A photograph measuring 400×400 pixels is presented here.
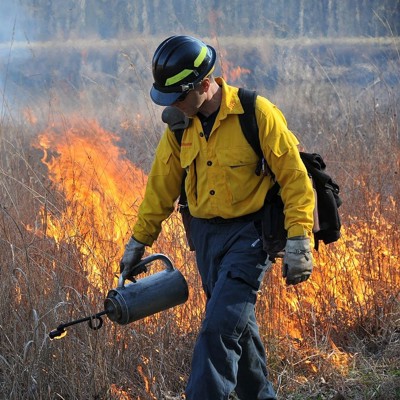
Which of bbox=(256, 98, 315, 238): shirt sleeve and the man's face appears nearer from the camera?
bbox=(256, 98, 315, 238): shirt sleeve

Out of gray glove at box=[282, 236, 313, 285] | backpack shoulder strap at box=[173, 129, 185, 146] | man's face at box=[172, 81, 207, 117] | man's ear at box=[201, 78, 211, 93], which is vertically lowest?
gray glove at box=[282, 236, 313, 285]

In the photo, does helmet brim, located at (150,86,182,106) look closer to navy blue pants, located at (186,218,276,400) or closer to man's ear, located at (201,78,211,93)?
man's ear, located at (201,78,211,93)

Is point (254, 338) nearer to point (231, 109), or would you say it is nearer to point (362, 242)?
point (231, 109)

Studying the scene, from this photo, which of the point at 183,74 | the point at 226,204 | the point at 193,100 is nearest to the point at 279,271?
the point at 226,204

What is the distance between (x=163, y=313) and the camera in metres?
5.03

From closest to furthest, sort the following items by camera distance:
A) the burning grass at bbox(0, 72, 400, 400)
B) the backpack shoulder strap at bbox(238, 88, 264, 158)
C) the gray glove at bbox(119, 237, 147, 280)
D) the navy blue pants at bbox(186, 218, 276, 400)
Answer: the navy blue pants at bbox(186, 218, 276, 400)
the backpack shoulder strap at bbox(238, 88, 264, 158)
the gray glove at bbox(119, 237, 147, 280)
the burning grass at bbox(0, 72, 400, 400)

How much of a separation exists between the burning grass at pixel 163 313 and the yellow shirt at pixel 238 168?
3.48ft

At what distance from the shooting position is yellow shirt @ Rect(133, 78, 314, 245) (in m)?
4.01

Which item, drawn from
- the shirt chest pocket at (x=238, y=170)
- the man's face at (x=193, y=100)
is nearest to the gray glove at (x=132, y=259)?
the shirt chest pocket at (x=238, y=170)

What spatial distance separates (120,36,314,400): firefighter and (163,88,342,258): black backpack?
38mm

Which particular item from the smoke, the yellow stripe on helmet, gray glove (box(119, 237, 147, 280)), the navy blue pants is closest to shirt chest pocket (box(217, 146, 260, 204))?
the navy blue pants

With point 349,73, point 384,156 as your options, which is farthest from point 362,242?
point 349,73

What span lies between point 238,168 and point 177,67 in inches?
23.0

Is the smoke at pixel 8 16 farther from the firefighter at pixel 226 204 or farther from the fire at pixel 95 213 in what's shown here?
the firefighter at pixel 226 204
